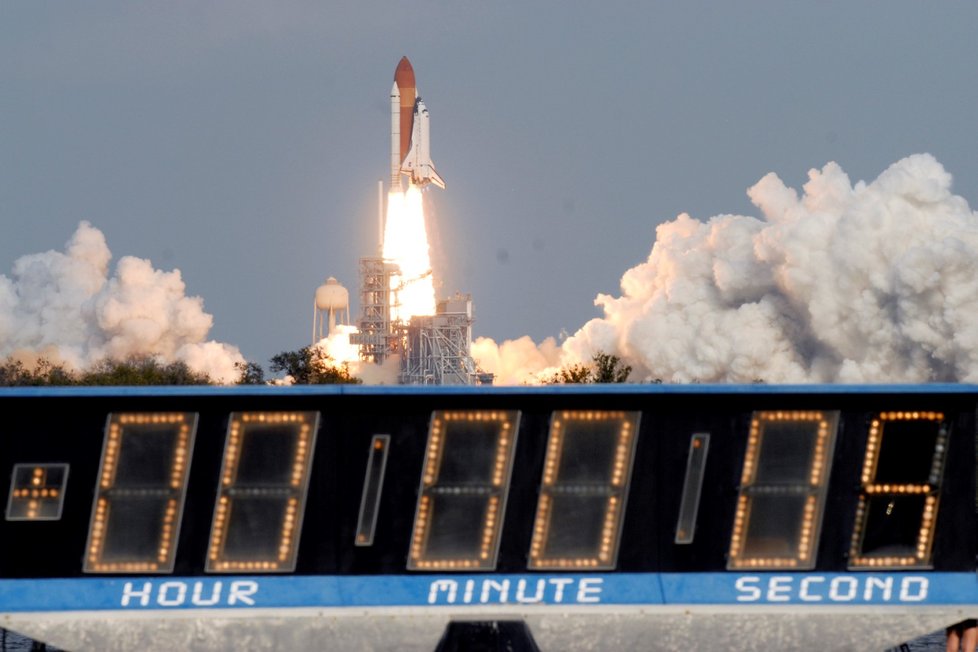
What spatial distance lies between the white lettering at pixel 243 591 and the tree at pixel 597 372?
94.5 metres

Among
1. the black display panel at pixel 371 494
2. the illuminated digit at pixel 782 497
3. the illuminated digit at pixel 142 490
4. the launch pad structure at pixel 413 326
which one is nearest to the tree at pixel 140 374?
the launch pad structure at pixel 413 326

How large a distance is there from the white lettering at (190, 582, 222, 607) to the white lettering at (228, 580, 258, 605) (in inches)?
5.7

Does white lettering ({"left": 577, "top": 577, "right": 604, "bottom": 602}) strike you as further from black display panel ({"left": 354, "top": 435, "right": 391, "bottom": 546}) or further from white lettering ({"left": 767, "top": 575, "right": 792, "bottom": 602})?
black display panel ({"left": 354, "top": 435, "right": 391, "bottom": 546})

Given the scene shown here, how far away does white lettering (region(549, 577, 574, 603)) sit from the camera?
84.9 ft

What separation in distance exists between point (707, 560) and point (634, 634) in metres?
1.22

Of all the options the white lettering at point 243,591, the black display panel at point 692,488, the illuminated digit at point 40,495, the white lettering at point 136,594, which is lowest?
the white lettering at point 136,594

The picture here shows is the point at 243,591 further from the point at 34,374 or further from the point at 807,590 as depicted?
the point at 34,374

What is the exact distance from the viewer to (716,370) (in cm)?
15900

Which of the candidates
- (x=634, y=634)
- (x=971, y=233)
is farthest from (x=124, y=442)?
(x=971, y=233)

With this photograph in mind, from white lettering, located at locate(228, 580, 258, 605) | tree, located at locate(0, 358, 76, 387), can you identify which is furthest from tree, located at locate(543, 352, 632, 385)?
white lettering, located at locate(228, 580, 258, 605)

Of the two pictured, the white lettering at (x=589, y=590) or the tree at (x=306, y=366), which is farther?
the tree at (x=306, y=366)

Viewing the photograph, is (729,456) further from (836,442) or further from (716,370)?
(716,370)

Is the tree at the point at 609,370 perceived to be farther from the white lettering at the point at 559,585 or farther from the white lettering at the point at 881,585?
the white lettering at the point at 559,585

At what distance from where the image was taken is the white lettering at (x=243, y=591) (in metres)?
25.6
